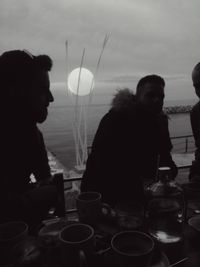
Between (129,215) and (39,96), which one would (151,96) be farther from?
(129,215)

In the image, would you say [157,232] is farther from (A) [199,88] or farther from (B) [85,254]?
(A) [199,88]

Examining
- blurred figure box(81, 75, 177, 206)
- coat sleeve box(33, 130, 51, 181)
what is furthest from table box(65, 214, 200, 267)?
coat sleeve box(33, 130, 51, 181)

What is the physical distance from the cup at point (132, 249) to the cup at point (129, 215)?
37cm

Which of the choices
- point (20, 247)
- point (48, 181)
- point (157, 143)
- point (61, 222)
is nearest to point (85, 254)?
point (20, 247)

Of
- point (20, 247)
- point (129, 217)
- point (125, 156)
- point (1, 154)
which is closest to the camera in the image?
point (20, 247)

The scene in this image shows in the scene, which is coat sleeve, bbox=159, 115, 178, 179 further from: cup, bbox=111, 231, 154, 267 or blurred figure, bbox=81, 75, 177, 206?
cup, bbox=111, 231, 154, 267

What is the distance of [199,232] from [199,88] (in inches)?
120

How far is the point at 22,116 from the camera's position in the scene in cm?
273

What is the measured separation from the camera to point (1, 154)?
246 cm

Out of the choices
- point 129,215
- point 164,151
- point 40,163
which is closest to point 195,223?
point 129,215

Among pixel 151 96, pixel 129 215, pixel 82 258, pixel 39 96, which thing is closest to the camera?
pixel 82 258

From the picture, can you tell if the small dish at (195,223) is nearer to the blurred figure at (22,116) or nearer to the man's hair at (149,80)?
the blurred figure at (22,116)

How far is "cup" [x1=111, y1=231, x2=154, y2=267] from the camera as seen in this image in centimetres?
105

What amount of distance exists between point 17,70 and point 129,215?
1.83 m
